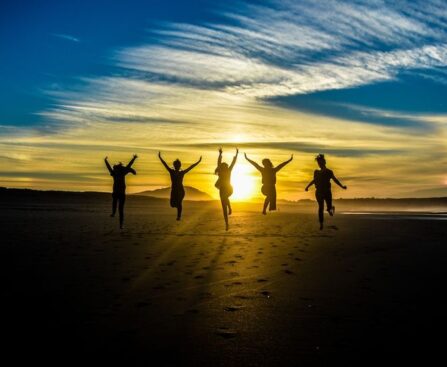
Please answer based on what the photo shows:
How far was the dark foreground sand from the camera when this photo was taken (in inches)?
172

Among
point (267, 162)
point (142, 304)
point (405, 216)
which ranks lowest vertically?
point (142, 304)

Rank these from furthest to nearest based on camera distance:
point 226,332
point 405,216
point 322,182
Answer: point 405,216
point 322,182
point 226,332

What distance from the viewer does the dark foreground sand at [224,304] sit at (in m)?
4.36

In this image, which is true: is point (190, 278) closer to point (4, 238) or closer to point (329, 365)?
point (329, 365)

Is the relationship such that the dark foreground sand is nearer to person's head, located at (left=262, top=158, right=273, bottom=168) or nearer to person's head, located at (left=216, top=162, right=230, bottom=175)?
person's head, located at (left=216, top=162, right=230, bottom=175)

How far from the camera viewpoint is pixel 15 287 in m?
7.11

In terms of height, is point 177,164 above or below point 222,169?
above

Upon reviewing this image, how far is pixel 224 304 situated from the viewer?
6109 millimetres

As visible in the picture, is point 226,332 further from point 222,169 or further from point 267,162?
point 267,162

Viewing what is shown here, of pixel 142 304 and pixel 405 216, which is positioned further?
pixel 405 216

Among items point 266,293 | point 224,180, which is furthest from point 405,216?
point 266,293

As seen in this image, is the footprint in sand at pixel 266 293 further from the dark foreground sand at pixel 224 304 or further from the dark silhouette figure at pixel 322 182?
the dark silhouette figure at pixel 322 182

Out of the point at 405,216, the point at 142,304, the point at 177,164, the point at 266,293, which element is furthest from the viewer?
the point at 405,216

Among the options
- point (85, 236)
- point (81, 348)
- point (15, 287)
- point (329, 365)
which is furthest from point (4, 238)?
point (329, 365)
